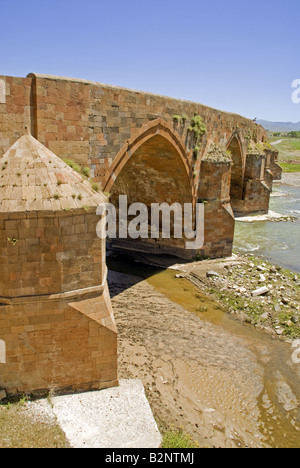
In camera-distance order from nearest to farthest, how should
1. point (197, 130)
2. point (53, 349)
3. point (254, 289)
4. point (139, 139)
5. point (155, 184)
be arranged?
point (53, 349), point (139, 139), point (254, 289), point (197, 130), point (155, 184)

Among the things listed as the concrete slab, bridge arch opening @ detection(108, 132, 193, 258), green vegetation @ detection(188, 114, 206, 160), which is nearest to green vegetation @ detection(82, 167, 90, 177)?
bridge arch opening @ detection(108, 132, 193, 258)

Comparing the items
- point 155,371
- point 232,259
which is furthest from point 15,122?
point 232,259

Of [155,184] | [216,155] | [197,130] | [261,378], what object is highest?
[197,130]

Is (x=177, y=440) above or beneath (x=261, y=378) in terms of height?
above

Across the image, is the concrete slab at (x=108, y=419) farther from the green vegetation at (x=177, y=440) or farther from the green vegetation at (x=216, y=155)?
the green vegetation at (x=216, y=155)

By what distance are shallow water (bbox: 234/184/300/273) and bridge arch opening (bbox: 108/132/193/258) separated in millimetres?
3653

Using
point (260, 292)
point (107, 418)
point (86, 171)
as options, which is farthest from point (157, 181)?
point (107, 418)

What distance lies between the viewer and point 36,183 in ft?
17.6

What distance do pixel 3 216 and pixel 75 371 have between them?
278 cm

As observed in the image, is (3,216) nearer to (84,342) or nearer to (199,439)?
(84,342)

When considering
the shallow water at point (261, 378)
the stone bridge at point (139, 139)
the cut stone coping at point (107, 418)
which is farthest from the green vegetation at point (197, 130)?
the cut stone coping at point (107, 418)

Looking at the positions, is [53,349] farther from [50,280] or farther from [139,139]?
[139,139]

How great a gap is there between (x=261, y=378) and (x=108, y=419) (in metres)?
3.29

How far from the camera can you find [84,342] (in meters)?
5.88
